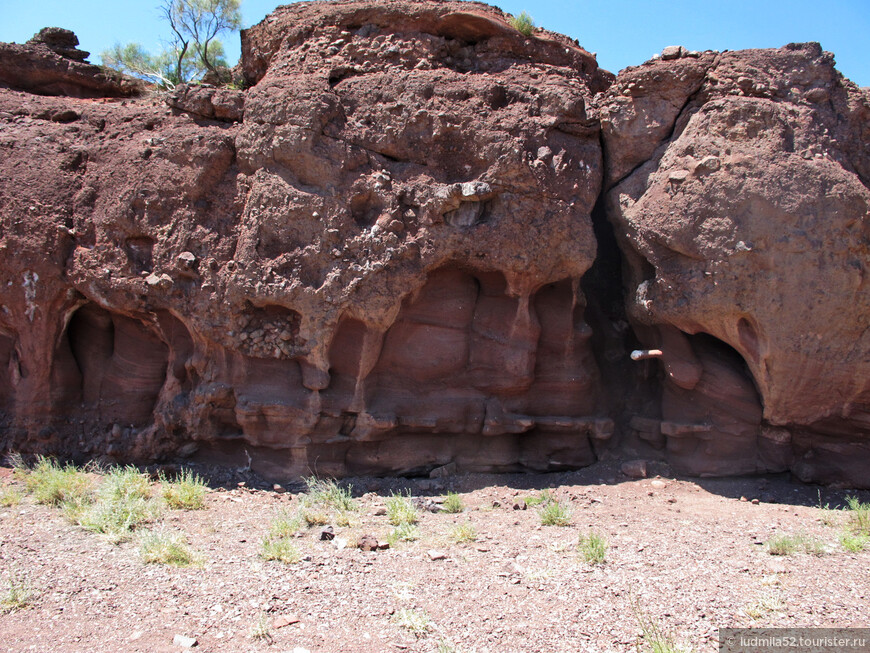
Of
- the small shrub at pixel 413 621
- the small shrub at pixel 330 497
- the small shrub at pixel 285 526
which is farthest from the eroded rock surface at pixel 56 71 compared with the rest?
the small shrub at pixel 413 621

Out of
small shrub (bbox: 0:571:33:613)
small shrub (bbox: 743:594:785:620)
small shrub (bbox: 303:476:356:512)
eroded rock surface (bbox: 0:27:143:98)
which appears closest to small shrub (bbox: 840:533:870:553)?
small shrub (bbox: 743:594:785:620)

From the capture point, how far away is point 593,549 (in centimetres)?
453

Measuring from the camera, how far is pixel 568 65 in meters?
6.80

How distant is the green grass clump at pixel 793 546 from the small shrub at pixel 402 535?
2.49 metres

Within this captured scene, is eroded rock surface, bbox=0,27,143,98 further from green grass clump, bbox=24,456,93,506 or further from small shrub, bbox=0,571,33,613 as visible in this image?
small shrub, bbox=0,571,33,613

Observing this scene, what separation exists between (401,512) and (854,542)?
128 inches

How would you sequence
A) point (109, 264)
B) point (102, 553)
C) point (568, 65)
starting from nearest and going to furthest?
point (102, 553)
point (109, 264)
point (568, 65)

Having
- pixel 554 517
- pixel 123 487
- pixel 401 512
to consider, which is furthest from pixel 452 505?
pixel 123 487

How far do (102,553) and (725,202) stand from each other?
18.3 ft

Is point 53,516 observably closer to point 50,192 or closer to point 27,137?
point 50,192

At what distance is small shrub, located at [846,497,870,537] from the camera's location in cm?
497

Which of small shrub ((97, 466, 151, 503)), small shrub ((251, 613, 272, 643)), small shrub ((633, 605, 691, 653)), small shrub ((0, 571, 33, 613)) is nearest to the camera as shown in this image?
small shrub ((633, 605, 691, 653))

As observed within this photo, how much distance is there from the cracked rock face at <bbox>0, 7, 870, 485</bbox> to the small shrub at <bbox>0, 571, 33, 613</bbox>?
7.95 feet

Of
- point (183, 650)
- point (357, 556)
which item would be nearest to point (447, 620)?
point (357, 556)
